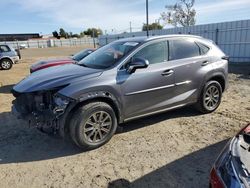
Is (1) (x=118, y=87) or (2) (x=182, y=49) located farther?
(2) (x=182, y=49)

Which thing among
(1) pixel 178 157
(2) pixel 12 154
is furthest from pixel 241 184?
(2) pixel 12 154

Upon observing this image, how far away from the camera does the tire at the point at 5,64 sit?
16.0 meters

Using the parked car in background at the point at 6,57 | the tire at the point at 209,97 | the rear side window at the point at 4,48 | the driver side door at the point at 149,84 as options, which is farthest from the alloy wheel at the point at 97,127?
the rear side window at the point at 4,48

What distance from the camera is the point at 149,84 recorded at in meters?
4.73

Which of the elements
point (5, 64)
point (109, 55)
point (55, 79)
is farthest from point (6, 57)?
point (55, 79)

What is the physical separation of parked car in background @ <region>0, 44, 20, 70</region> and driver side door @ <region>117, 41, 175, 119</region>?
13.6 meters

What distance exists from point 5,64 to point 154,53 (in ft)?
44.6

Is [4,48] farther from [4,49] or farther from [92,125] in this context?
[92,125]

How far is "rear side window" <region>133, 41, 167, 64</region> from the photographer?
482cm

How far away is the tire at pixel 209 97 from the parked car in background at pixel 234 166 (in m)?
3.20

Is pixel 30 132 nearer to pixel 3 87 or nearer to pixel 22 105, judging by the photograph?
pixel 22 105

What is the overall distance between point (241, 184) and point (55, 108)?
2879mm

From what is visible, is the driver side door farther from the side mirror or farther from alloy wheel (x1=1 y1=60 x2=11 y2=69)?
alloy wheel (x1=1 y1=60 x2=11 y2=69)

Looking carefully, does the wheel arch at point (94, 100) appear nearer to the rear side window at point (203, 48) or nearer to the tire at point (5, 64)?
the rear side window at point (203, 48)
